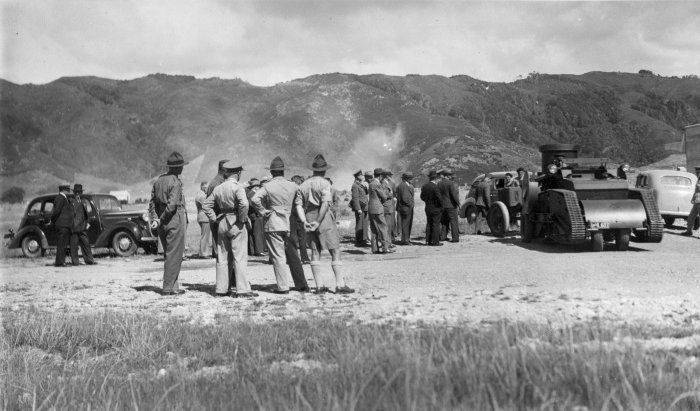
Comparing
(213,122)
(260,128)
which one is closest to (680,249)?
(260,128)

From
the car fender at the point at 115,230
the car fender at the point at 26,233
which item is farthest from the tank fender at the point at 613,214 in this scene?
the car fender at the point at 26,233

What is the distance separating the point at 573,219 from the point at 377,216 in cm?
428

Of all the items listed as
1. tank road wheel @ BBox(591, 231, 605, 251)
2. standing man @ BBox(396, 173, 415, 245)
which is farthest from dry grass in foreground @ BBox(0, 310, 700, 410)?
standing man @ BBox(396, 173, 415, 245)

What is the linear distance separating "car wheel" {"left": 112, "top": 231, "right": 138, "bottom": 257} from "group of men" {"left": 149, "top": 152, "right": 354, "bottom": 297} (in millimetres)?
8682

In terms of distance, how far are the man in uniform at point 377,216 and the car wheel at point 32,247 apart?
31.0 feet

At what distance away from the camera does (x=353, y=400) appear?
3318mm

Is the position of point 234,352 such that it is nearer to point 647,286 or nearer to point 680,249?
point 647,286

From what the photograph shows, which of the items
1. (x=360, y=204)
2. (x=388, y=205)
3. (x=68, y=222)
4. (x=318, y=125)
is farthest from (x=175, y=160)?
(x=318, y=125)

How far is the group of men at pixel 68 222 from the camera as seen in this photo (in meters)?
14.9

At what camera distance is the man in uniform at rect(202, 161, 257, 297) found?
9859mm

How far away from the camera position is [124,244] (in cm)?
1838

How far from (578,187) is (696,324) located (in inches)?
323

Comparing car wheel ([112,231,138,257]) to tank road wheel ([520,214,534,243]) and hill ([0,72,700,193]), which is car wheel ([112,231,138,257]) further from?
hill ([0,72,700,193])

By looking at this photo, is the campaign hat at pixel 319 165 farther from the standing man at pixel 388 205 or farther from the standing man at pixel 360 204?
the standing man at pixel 360 204
